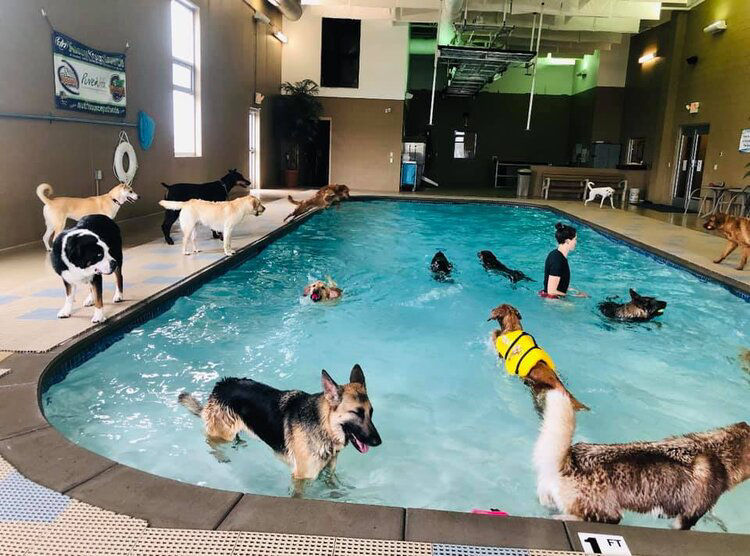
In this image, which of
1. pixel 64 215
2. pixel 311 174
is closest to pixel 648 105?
pixel 311 174

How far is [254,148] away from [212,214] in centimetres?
984

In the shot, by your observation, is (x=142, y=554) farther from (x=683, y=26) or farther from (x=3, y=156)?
(x=683, y=26)

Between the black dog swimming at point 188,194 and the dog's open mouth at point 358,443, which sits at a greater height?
the black dog swimming at point 188,194

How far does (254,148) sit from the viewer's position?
52.7ft

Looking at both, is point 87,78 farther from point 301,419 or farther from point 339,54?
point 339,54

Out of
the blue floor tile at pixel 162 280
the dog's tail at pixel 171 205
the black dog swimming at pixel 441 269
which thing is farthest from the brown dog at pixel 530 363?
the dog's tail at pixel 171 205

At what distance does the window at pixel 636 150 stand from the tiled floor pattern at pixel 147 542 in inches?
728

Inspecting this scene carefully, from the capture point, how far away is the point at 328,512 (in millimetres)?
1958

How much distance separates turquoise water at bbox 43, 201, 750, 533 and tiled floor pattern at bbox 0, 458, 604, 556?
0.80 meters

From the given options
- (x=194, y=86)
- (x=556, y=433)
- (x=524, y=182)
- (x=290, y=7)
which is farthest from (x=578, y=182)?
(x=556, y=433)

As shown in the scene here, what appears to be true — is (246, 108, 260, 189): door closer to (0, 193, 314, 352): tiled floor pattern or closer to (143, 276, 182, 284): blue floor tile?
(0, 193, 314, 352): tiled floor pattern

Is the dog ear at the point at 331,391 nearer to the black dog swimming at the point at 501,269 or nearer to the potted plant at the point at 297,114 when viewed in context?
the black dog swimming at the point at 501,269

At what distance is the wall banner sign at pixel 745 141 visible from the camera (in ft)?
40.0

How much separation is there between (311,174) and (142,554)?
60.0 feet
